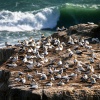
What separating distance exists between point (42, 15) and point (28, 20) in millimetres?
2284

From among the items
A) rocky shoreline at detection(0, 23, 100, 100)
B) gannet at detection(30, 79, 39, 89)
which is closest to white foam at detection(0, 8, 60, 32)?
rocky shoreline at detection(0, 23, 100, 100)

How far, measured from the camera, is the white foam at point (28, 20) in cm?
6069

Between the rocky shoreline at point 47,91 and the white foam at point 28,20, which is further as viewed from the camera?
the white foam at point 28,20

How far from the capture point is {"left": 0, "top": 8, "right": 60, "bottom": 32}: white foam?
60688mm

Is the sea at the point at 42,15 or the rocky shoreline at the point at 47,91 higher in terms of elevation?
the sea at the point at 42,15

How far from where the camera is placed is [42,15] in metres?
64.5

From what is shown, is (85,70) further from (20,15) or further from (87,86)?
(20,15)

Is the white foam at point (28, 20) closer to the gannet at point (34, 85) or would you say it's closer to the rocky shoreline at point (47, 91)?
the rocky shoreline at point (47, 91)

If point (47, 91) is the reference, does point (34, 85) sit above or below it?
above

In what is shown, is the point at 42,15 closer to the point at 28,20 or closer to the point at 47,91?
the point at 28,20

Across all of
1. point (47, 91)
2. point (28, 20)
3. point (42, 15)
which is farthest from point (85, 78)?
point (42, 15)

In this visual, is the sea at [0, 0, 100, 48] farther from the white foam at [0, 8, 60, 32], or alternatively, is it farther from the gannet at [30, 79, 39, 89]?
the gannet at [30, 79, 39, 89]

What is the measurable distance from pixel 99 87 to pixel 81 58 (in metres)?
5.64

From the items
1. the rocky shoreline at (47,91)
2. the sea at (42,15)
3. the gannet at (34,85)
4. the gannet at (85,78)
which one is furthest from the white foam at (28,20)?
the gannet at (34,85)
